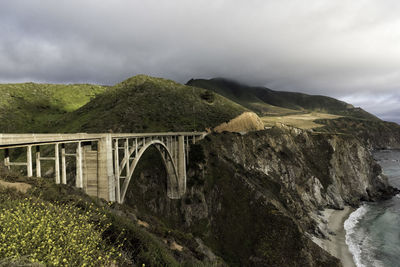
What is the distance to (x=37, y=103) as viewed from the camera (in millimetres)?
97125

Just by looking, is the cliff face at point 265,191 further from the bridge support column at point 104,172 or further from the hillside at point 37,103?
the hillside at point 37,103

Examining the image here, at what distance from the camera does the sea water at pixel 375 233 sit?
32.8 m

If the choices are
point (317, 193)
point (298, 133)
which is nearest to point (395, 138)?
point (298, 133)

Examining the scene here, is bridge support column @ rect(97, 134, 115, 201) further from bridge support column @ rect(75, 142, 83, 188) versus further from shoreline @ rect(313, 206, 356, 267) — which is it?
shoreline @ rect(313, 206, 356, 267)

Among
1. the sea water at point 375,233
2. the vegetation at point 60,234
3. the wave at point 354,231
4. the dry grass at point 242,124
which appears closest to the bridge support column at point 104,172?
the vegetation at point 60,234

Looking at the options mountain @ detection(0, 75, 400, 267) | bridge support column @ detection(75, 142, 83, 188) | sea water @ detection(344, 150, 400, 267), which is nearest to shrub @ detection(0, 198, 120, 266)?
mountain @ detection(0, 75, 400, 267)

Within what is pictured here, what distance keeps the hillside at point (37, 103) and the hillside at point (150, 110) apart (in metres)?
18.9

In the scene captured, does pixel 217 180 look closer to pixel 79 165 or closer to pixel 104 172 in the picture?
pixel 104 172

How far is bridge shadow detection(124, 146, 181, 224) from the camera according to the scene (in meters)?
41.1

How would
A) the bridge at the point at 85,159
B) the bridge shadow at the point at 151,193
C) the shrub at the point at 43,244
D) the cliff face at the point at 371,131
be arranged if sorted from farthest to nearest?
the cliff face at the point at 371,131, the bridge shadow at the point at 151,193, the bridge at the point at 85,159, the shrub at the point at 43,244

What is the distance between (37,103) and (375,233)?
13577 cm

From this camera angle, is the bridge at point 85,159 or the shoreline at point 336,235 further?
the shoreline at point 336,235

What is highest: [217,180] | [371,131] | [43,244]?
[371,131]

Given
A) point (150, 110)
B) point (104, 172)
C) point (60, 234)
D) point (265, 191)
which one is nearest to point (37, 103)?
point (150, 110)
